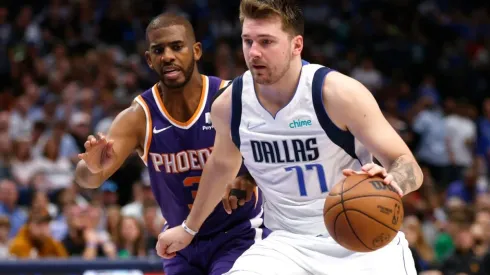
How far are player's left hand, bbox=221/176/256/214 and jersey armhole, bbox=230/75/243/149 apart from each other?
31cm

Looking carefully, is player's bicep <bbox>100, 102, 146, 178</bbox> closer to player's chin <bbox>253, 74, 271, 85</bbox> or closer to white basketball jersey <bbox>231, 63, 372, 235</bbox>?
white basketball jersey <bbox>231, 63, 372, 235</bbox>

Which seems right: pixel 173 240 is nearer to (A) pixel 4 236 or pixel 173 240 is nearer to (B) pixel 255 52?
(B) pixel 255 52

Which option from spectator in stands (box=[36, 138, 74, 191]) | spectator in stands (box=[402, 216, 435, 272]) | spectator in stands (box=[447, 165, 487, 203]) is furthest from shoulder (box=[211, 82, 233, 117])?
spectator in stands (box=[447, 165, 487, 203])

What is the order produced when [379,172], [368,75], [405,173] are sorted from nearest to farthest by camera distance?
[379,172]
[405,173]
[368,75]

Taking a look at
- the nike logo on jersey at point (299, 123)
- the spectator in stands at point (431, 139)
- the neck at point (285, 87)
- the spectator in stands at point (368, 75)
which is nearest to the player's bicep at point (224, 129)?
the neck at point (285, 87)

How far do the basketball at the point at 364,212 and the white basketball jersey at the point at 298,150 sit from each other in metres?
0.43

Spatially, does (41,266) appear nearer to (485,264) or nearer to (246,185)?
(246,185)

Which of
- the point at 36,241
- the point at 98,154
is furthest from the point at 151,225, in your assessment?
the point at 98,154

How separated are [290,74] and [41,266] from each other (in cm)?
422

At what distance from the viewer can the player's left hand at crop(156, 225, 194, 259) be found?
492 centimetres

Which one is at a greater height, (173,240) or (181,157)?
(181,157)

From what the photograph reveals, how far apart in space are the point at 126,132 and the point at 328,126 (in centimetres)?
150

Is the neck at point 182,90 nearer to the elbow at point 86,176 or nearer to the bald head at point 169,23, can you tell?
the bald head at point 169,23

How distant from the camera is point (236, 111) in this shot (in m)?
4.51
